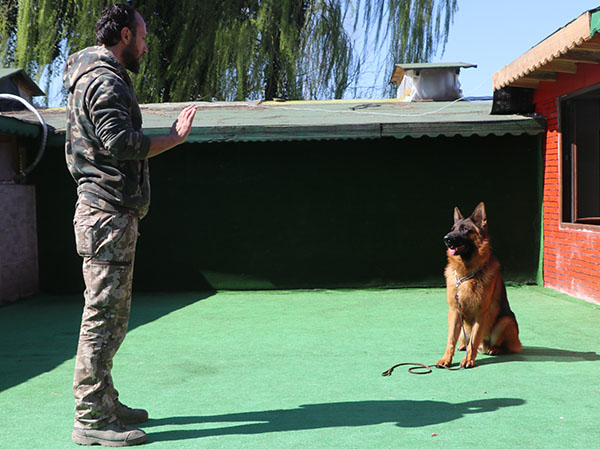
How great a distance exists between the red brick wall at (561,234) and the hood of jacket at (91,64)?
20.4ft

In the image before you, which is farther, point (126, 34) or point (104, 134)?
point (126, 34)

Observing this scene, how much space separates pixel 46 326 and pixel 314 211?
4.37m

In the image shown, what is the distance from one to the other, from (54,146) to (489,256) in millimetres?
7039

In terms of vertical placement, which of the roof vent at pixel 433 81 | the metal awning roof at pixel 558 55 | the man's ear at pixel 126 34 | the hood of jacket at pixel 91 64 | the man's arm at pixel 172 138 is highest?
the roof vent at pixel 433 81

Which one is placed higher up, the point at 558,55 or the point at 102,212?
the point at 558,55

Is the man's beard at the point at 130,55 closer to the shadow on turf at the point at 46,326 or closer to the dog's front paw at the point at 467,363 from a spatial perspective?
the shadow on turf at the point at 46,326

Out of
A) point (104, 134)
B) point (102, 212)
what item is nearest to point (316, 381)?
point (102, 212)

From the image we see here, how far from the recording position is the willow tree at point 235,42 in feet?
53.6

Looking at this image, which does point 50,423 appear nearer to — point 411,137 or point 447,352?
point 447,352

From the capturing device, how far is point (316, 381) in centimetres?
494

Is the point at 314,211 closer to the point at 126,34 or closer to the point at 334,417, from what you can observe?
the point at 334,417

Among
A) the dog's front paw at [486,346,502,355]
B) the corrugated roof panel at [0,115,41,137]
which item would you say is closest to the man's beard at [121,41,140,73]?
the dog's front paw at [486,346,502,355]

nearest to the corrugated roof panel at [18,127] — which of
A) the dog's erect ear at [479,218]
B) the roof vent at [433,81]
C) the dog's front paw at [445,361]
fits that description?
the dog's erect ear at [479,218]

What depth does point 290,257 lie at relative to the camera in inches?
413
